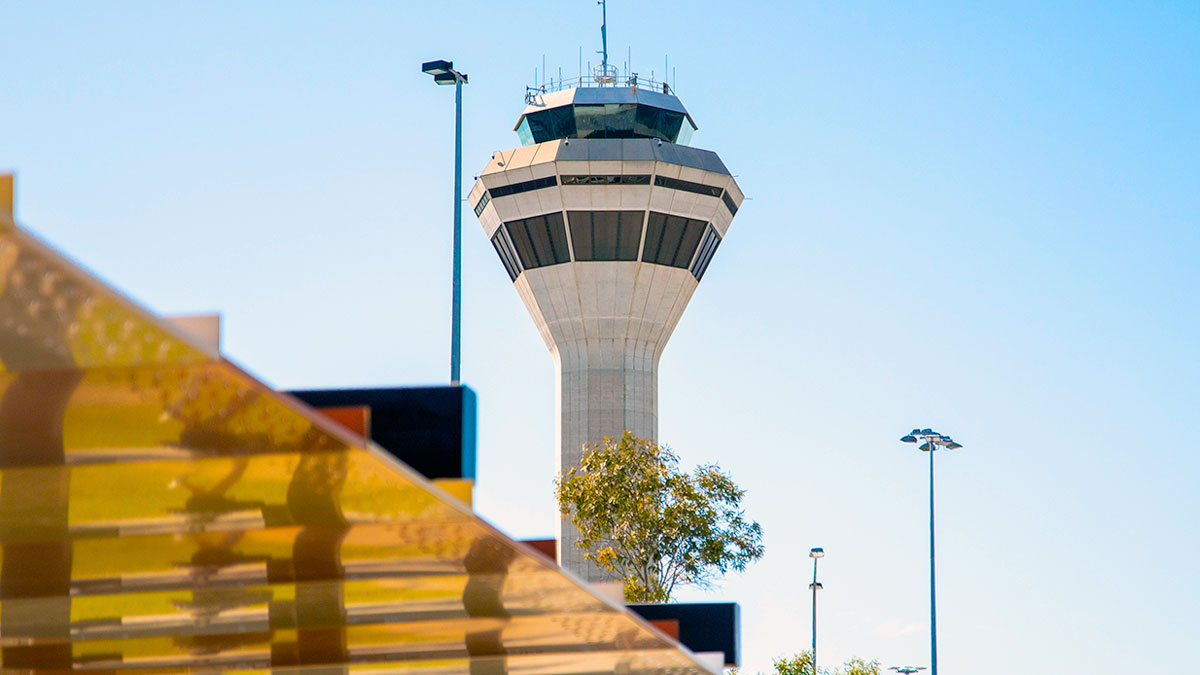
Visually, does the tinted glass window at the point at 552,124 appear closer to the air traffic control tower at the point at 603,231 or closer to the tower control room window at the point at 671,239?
the air traffic control tower at the point at 603,231

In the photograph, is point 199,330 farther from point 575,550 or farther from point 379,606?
point 575,550

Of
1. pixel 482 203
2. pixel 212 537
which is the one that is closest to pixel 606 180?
pixel 482 203

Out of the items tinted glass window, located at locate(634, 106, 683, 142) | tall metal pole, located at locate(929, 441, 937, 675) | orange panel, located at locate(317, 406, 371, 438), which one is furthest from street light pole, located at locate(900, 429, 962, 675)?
orange panel, located at locate(317, 406, 371, 438)

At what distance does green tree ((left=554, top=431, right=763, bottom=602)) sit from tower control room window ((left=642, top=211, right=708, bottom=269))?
30.7 metres

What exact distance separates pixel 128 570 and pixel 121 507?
1.53m

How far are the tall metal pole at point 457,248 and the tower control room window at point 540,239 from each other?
131 ft

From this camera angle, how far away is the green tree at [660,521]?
40094 millimetres

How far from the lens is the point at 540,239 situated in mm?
72688

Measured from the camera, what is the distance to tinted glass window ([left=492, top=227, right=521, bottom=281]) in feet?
243

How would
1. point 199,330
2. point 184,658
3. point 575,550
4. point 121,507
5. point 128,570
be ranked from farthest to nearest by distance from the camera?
point 575,550, point 184,658, point 128,570, point 121,507, point 199,330

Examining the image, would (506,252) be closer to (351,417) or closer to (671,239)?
(671,239)

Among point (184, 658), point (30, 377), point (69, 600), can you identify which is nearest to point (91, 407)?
point (30, 377)

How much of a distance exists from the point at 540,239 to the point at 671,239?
6.63 m

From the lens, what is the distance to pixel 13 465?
5.89 metres
